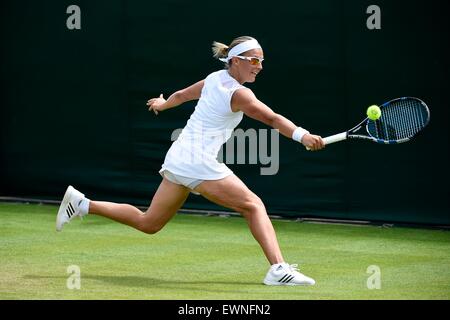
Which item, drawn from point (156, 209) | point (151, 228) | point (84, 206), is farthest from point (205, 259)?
point (84, 206)

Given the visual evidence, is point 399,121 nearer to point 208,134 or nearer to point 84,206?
point 208,134

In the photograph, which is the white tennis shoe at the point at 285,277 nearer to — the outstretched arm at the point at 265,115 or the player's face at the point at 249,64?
the outstretched arm at the point at 265,115

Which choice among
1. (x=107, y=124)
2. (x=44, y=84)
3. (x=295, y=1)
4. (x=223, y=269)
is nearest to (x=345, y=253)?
(x=223, y=269)

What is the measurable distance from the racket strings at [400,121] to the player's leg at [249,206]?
36.0 inches

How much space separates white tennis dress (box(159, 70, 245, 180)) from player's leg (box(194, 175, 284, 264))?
0.06 metres

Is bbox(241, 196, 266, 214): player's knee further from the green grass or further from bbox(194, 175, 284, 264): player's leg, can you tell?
the green grass

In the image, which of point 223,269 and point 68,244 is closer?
point 223,269

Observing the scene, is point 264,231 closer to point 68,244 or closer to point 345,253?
point 345,253

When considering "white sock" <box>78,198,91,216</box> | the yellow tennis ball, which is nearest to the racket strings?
the yellow tennis ball

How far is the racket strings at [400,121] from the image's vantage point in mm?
6457

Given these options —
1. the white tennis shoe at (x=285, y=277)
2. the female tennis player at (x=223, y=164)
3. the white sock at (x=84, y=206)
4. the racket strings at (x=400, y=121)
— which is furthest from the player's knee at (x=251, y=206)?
the white sock at (x=84, y=206)

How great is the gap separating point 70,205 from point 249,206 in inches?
53.1

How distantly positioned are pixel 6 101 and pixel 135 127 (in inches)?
68.0

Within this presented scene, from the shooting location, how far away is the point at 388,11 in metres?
8.75
